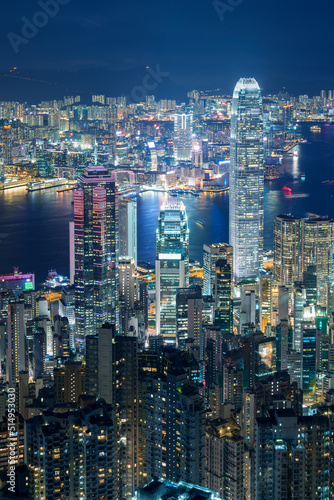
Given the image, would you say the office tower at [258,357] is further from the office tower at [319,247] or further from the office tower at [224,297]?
the office tower at [319,247]

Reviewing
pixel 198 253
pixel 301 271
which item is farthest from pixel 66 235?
pixel 301 271

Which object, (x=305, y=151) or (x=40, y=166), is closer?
(x=40, y=166)

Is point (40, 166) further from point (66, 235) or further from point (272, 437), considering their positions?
point (272, 437)

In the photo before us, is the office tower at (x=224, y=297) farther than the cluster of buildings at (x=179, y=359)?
Yes

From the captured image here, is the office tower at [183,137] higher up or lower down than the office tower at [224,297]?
higher up

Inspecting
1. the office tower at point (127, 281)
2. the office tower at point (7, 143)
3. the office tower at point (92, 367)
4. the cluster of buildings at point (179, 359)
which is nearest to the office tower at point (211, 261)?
the cluster of buildings at point (179, 359)

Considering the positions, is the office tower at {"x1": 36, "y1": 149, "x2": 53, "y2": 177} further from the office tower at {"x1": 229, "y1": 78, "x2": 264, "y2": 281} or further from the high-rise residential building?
the high-rise residential building
